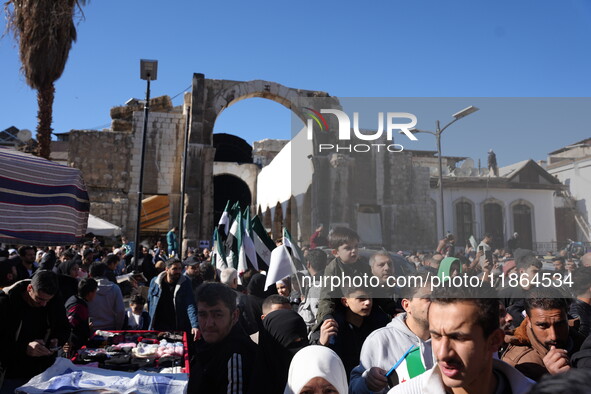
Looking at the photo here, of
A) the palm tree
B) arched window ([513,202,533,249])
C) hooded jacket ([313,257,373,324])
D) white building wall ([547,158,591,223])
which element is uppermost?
the palm tree

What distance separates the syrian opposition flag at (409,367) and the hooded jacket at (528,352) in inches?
17.5

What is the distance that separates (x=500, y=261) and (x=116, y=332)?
14.0 ft

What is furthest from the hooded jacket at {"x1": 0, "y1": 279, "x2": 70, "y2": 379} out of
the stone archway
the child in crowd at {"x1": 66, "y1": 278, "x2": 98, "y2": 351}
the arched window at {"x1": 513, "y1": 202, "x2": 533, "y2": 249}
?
the stone archway

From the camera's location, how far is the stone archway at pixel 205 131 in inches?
837

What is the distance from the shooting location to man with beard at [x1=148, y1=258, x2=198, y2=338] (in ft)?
19.3

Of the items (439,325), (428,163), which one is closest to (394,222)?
(428,163)

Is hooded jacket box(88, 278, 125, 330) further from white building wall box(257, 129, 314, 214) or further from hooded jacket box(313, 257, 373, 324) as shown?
white building wall box(257, 129, 314, 214)

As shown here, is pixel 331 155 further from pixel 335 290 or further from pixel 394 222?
pixel 335 290

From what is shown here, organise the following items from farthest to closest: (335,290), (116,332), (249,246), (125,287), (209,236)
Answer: (209,236) → (125,287) → (249,246) → (116,332) → (335,290)

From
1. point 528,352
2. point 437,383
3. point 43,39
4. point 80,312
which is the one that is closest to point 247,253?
point 80,312

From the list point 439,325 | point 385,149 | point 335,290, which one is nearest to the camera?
point 439,325

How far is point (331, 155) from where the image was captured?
2.78 meters

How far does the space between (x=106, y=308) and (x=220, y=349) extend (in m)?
2.99

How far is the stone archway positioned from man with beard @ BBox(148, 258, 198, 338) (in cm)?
1457
